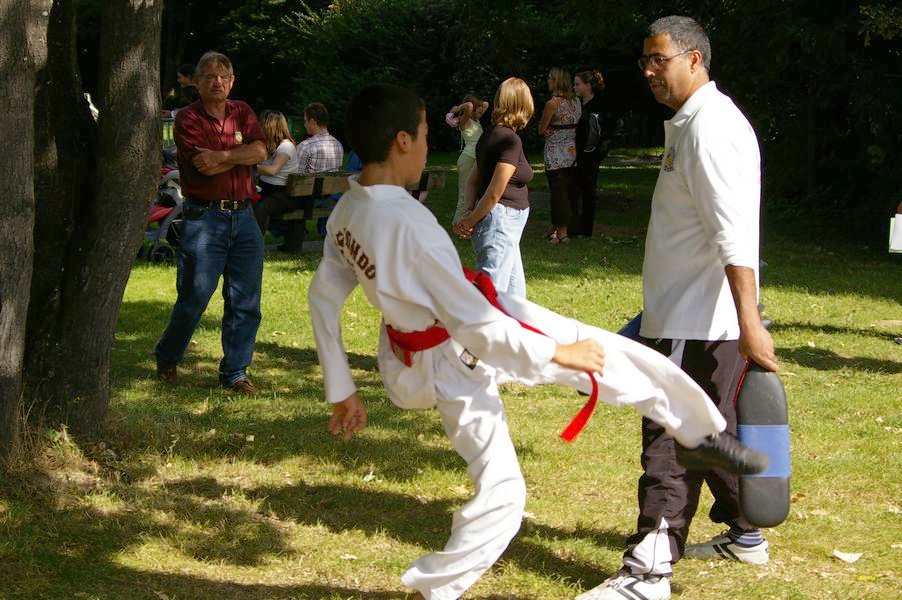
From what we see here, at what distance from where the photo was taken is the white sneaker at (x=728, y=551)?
468 centimetres

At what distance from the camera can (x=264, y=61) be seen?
38.8 m

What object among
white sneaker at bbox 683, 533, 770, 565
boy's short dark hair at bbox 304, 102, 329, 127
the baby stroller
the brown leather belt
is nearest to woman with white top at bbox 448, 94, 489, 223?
boy's short dark hair at bbox 304, 102, 329, 127

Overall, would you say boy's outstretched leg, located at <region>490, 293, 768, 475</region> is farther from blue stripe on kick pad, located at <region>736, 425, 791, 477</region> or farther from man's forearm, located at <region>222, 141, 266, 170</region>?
man's forearm, located at <region>222, 141, 266, 170</region>

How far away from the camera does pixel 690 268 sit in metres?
4.16

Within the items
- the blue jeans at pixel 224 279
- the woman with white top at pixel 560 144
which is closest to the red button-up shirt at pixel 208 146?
the blue jeans at pixel 224 279

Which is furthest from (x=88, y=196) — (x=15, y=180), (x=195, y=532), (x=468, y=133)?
(x=468, y=133)

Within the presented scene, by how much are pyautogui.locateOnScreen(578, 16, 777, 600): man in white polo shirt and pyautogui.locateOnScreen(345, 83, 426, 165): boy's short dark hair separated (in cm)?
102

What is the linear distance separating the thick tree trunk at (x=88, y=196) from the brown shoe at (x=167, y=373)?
1.94 meters

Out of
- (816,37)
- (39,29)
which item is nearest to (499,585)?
(39,29)

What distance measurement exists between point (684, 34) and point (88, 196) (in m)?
3.01

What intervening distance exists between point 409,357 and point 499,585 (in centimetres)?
125

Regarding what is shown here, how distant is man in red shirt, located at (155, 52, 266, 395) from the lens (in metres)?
7.11

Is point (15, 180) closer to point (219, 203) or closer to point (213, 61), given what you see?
point (219, 203)

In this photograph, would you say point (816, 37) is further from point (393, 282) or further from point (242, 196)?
point (393, 282)
